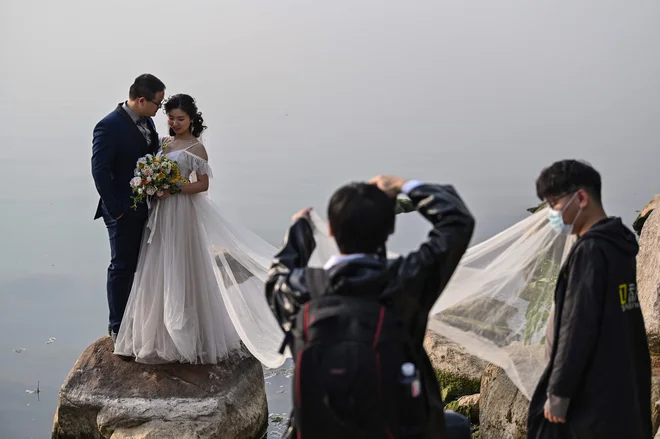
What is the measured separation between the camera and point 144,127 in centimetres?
661

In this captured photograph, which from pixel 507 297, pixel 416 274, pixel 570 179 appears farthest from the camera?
pixel 507 297

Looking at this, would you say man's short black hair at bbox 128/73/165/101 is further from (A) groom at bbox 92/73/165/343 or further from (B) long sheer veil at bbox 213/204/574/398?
(B) long sheer veil at bbox 213/204/574/398

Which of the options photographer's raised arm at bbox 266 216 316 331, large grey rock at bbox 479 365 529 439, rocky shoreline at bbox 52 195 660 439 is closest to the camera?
photographer's raised arm at bbox 266 216 316 331

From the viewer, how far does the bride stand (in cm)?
643

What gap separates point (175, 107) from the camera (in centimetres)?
646

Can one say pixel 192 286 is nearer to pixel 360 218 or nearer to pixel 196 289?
pixel 196 289

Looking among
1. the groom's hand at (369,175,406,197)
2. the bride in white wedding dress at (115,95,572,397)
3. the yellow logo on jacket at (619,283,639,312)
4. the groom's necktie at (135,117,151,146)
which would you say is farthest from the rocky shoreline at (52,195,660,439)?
A: the groom's hand at (369,175,406,197)

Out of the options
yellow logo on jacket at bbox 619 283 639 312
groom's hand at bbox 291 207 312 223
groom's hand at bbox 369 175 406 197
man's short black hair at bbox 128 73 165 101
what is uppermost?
man's short black hair at bbox 128 73 165 101

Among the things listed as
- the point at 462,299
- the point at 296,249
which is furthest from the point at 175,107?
the point at 296,249

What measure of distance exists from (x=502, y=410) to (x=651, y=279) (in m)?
1.68

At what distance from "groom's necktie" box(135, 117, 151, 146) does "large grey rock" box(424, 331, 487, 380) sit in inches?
109

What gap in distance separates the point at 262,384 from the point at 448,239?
→ 4.18 meters

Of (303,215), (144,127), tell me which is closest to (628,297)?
(303,215)

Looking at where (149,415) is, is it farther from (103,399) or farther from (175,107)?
(175,107)
